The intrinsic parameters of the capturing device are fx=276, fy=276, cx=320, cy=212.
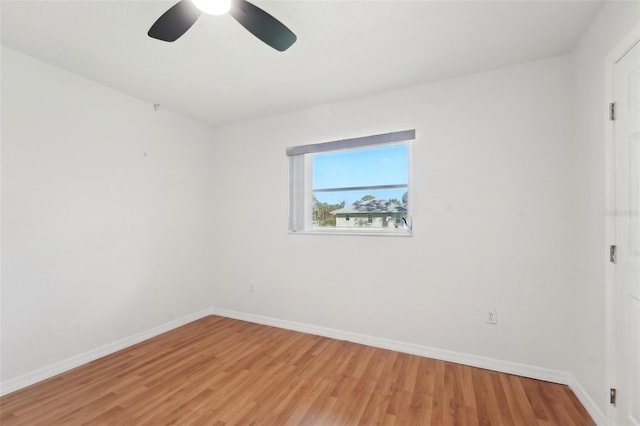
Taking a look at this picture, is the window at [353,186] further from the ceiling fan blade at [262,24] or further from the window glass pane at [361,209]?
the ceiling fan blade at [262,24]

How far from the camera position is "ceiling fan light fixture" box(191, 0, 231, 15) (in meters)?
1.35

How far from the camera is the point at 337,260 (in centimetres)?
298

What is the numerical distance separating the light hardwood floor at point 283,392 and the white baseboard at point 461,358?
6 centimetres

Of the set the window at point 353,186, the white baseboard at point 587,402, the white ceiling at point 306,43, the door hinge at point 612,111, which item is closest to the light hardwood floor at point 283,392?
the white baseboard at point 587,402

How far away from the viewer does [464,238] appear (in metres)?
2.43

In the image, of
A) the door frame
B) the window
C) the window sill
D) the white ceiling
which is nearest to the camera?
the door frame

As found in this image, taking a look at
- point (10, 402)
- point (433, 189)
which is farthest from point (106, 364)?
point (433, 189)

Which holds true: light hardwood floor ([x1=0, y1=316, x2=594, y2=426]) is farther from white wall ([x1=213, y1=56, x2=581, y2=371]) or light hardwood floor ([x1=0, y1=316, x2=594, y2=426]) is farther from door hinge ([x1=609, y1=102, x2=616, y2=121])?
door hinge ([x1=609, y1=102, x2=616, y2=121])

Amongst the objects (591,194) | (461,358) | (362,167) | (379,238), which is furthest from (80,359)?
(591,194)

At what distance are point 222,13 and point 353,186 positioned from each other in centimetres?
199

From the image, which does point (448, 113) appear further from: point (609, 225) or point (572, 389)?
point (572, 389)

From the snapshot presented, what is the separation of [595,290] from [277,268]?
2.76m

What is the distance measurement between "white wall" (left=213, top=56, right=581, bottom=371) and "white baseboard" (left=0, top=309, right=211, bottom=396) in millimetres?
1305

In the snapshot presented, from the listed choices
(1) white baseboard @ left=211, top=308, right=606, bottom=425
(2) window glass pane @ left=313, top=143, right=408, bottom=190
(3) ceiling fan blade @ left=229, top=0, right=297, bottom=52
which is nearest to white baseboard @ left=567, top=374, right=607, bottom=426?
(1) white baseboard @ left=211, top=308, right=606, bottom=425
